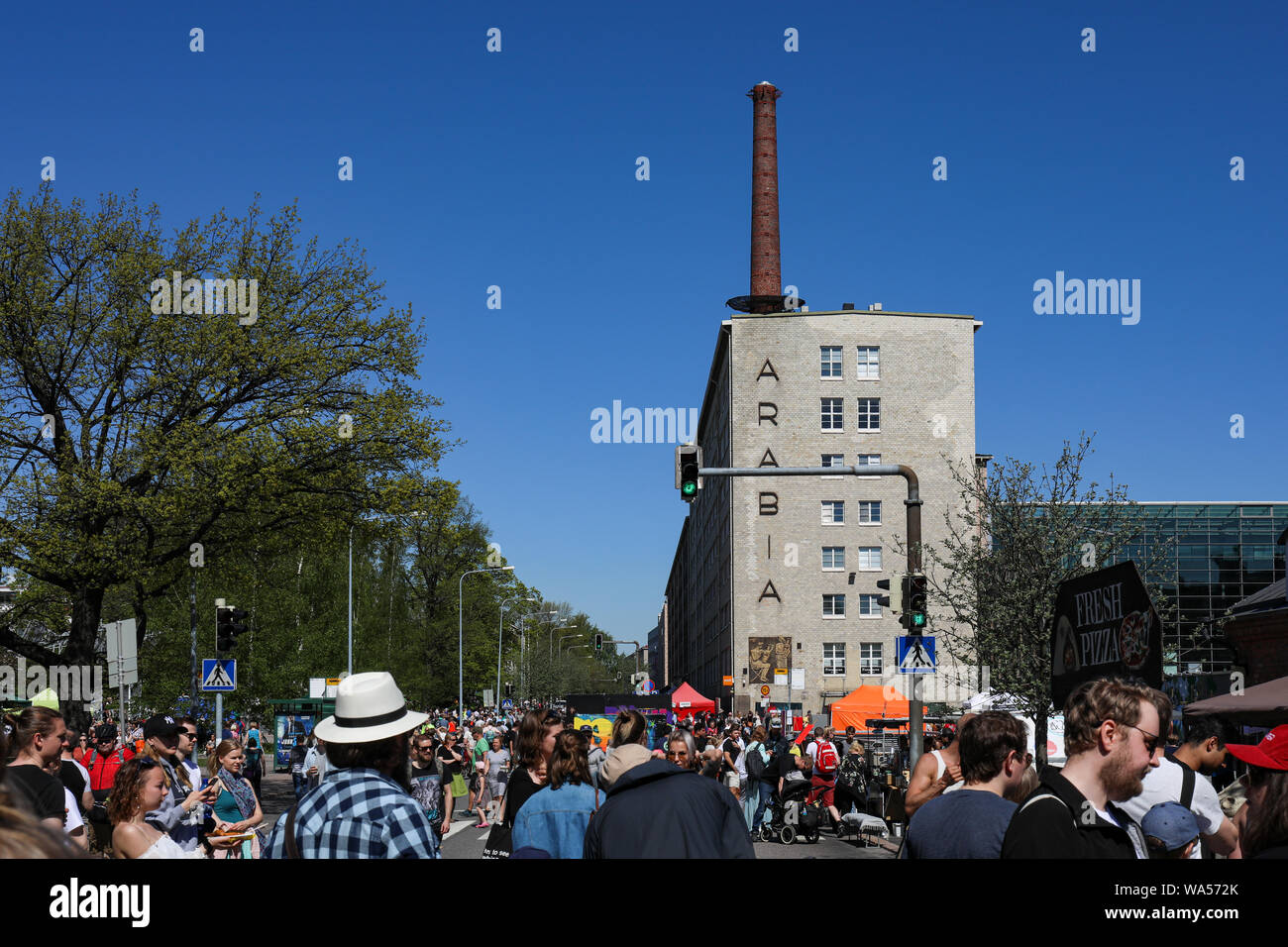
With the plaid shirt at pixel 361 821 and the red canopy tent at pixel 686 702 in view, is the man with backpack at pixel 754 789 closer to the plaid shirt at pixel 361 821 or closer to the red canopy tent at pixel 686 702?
the plaid shirt at pixel 361 821

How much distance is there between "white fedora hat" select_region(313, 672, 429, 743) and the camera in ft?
14.0

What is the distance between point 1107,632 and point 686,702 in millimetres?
40444

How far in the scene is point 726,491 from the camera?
242 feet

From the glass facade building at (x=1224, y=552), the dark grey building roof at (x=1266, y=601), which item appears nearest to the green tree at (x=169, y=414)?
the dark grey building roof at (x=1266, y=601)

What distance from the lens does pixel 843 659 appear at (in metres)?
66.1

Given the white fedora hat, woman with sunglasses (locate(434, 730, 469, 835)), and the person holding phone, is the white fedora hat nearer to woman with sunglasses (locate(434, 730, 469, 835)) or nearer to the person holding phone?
the person holding phone

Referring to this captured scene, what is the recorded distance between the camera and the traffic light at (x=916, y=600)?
18.2 meters

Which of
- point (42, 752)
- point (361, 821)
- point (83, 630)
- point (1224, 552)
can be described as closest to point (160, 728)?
point (42, 752)

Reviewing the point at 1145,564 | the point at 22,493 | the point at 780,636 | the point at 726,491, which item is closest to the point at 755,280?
the point at 726,491

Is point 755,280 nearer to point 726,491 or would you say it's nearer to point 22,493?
point 726,491

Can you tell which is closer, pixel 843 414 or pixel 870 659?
pixel 870 659

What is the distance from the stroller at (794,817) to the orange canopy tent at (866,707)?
43.6 feet

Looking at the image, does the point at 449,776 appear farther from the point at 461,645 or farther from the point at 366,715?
the point at 461,645

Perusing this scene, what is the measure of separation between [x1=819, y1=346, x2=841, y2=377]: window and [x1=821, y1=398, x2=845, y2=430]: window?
56.7 inches
